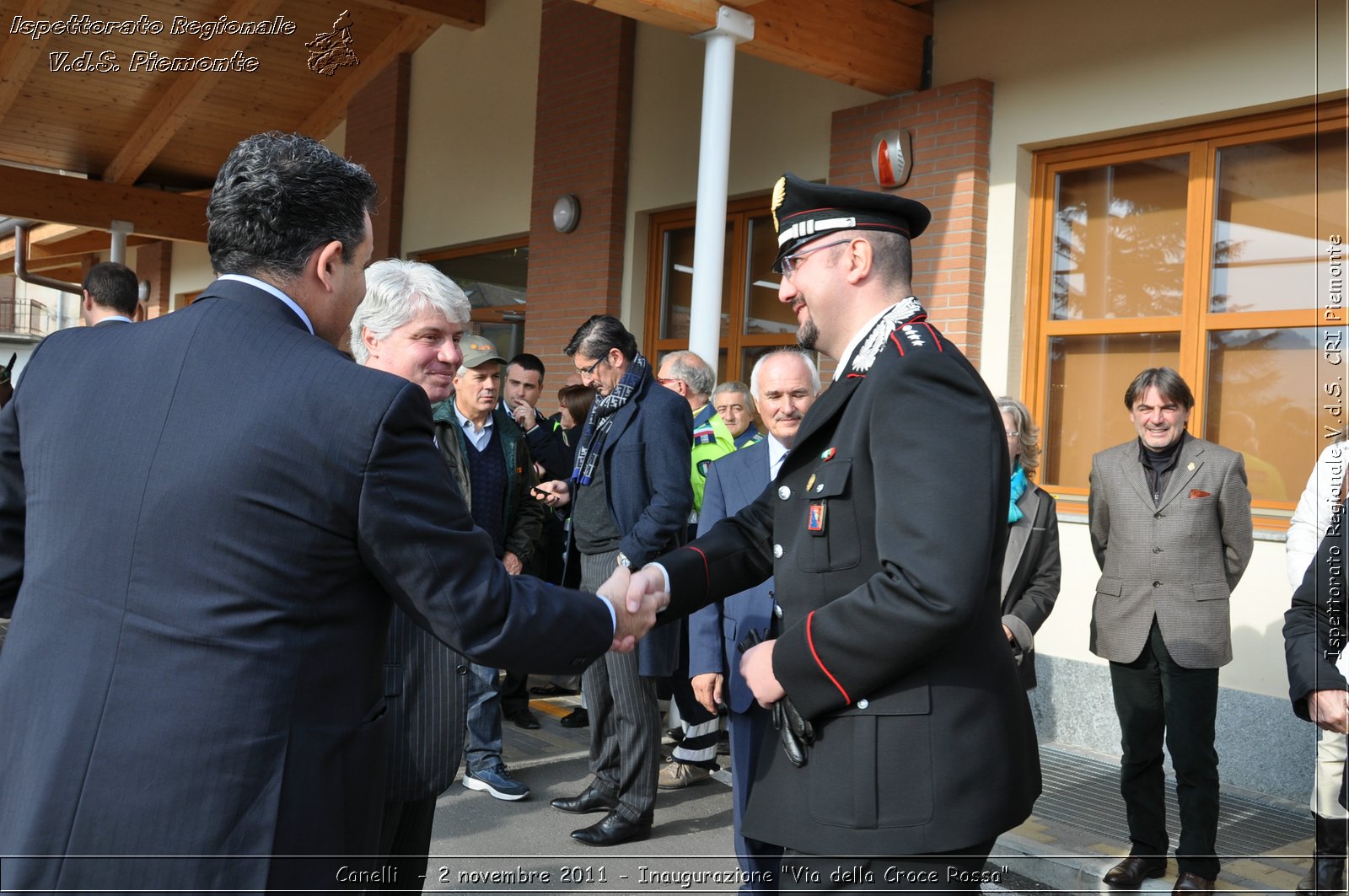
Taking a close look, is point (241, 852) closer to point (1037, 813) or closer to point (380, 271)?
point (380, 271)

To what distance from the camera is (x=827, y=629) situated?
6.11 feet

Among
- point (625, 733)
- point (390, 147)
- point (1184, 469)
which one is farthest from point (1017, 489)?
point (390, 147)

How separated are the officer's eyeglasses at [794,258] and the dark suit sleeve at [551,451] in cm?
482

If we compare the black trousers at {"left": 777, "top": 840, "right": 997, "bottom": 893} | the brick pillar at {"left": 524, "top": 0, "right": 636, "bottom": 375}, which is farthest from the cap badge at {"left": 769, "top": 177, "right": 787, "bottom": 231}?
the brick pillar at {"left": 524, "top": 0, "right": 636, "bottom": 375}

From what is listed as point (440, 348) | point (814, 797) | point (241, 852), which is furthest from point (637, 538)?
point (241, 852)

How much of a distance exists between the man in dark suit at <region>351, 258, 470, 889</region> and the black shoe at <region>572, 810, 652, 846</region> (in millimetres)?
1711

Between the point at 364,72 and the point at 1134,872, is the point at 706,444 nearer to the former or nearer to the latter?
the point at 1134,872

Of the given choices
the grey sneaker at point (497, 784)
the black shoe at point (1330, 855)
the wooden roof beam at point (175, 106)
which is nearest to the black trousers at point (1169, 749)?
the black shoe at point (1330, 855)

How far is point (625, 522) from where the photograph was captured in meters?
5.00

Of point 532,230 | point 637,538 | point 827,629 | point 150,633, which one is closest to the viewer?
point 150,633

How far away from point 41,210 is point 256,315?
14.0 m

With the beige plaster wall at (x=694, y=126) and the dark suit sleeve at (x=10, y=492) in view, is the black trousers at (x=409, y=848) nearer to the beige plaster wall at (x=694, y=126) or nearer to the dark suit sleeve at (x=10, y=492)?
the dark suit sleeve at (x=10, y=492)

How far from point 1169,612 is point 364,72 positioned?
11212mm

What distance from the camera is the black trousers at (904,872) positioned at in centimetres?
184
